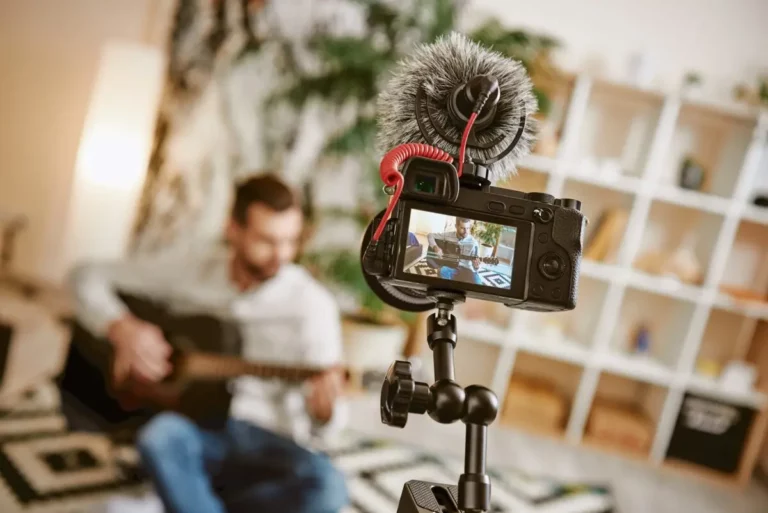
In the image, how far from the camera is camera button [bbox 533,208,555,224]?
612 millimetres

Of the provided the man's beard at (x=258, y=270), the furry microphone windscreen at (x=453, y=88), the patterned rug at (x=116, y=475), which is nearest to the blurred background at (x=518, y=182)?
the patterned rug at (x=116, y=475)

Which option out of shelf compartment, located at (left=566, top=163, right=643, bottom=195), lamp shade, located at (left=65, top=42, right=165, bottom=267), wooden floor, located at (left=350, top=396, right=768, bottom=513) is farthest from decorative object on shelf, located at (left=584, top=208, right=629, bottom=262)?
lamp shade, located at (left=65, top=42, right=165, bottom=267)

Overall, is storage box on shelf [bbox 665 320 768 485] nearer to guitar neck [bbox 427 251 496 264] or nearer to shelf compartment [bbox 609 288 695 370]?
shelf compartment [bbox 609 288 695 370]

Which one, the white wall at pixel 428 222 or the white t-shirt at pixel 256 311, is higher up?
the white wall at pixel 428 222

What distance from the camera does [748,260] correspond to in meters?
2.76

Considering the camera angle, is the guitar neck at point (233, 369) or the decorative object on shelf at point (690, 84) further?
the decorative object on shelf at point (690, 84)

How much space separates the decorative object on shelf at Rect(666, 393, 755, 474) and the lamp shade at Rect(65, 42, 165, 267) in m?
2.50

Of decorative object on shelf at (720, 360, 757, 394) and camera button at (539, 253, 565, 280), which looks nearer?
camera button at (539, 253, 565, 280)

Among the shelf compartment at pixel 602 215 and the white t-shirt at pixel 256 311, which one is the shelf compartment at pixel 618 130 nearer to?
the shelf compartment at pixel 602 215

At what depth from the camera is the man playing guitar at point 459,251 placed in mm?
583

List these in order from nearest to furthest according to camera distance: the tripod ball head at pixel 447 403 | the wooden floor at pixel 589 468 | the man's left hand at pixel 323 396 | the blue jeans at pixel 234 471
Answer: the tripod ball head at pixel 447 403 < the blue jeans at pixel 234 471 < the man's left hand at pixel 323 396 < the wooden floor at pixel 589 468

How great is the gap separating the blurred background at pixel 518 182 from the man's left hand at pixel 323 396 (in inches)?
24.7

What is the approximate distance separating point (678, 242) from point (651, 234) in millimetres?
126

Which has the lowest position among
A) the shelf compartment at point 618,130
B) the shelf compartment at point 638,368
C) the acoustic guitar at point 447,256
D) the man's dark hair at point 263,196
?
the shelf compartment at point 638,368
